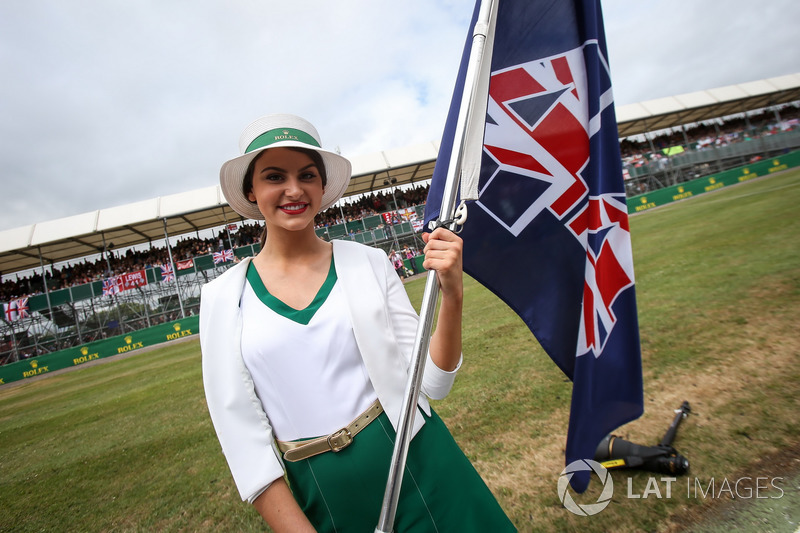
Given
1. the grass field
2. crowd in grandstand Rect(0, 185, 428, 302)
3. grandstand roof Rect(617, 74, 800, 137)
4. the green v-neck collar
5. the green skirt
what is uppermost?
grandstand roof Rect(617, 74, 800, 137)

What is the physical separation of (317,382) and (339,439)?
0.21 metres

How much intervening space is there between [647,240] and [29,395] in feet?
66.9

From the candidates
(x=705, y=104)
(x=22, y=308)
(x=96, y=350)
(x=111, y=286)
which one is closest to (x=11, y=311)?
(x=22, y=308)

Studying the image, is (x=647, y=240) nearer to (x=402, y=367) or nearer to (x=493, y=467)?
(x=493, y=467)

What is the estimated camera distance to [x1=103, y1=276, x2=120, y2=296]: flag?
2355cm

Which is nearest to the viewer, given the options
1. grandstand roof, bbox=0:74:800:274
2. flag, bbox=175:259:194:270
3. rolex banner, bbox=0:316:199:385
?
rolex banner, bbox=0:316:199:385

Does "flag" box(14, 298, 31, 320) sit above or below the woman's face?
above

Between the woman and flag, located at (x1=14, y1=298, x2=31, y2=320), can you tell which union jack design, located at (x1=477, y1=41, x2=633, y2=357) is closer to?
the woman

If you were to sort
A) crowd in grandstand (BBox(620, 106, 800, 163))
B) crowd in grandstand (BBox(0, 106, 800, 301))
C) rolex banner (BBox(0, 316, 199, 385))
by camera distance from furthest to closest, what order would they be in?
crowd in grandstand (BBox(620, 106, 800, 163))
crowd in grandstand (BBox(0, 106, 800, 301))
rolex banner (BBox(0, 316, 199, 385))

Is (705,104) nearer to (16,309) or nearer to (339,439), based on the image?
(339,439)

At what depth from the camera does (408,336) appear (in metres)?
1.54

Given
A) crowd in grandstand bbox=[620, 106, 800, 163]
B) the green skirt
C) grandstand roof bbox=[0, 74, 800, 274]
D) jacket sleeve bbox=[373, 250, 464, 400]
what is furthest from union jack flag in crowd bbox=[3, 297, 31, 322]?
crowd in grandstand bbox=[620, 106, 800, 163]

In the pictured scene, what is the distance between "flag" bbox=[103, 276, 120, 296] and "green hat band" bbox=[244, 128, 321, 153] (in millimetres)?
27550

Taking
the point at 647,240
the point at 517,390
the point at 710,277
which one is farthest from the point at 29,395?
the point at 647,240
